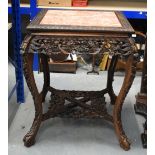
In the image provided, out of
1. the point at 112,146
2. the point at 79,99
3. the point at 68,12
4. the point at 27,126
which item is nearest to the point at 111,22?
the point at 68,12

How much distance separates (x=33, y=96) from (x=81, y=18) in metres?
0.54

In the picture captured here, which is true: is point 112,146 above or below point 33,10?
below

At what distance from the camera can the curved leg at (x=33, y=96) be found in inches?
61.7

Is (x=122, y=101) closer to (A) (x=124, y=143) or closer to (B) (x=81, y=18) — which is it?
(A) (x=124, y=143)

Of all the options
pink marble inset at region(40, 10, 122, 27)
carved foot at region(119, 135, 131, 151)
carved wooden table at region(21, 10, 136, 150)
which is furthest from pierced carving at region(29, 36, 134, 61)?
carved foot at region(119, 135, 131, 151)

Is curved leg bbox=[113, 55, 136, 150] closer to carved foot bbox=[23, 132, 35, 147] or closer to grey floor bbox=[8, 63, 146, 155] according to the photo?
grey floor bbox=[8, 63, 146, 155]

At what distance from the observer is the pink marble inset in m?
1.58

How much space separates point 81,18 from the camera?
5.60 feet

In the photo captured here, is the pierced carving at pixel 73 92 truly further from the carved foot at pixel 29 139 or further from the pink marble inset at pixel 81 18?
the pink marble inset at pixel 81 18

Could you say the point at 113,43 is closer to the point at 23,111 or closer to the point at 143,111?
the point at 143,111

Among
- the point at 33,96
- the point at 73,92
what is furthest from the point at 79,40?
the point at 73,92

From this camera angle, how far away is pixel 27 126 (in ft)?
6.23

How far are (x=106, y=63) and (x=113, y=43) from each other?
1228 mm

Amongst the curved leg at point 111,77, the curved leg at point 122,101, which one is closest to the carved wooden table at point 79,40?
the curved leg at point 122,101
